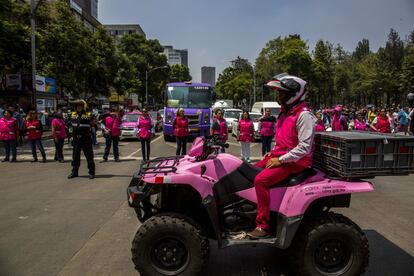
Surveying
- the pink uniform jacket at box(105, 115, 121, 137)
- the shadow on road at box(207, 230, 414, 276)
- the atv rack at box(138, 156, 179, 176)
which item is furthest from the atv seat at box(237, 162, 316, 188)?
the pink uniform jacket at box(105, 115, 121, 137)

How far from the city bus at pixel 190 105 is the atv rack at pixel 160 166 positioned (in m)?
15.6

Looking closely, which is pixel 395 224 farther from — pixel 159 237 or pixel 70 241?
pixel 70 241

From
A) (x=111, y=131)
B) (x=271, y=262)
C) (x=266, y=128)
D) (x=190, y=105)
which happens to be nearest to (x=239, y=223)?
(x=271, y=262)

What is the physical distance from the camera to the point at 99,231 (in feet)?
19.0

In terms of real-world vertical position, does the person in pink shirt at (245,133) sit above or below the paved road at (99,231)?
above

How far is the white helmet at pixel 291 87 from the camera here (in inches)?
156

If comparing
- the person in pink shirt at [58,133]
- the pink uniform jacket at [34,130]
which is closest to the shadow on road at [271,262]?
the person in pink shirt at [58,133]

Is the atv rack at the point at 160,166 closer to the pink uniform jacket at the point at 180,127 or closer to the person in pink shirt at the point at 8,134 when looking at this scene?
the pink uniform jacket at the point at 180,127

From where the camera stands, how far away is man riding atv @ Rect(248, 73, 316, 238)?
12.7 feet

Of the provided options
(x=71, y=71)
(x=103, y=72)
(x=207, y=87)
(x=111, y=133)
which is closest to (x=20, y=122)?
(x=111, y=133)

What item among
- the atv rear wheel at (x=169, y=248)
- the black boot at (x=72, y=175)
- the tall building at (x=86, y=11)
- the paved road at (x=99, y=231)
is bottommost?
the black boot at (x=72, y=175)

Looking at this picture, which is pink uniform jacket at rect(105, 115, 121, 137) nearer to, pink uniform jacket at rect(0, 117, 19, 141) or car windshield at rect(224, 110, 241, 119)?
pink uniform jacket at rect(0, 117, 19, 141)

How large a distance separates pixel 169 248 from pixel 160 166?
868 millimetres

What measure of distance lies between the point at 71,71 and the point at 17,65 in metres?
6.23
